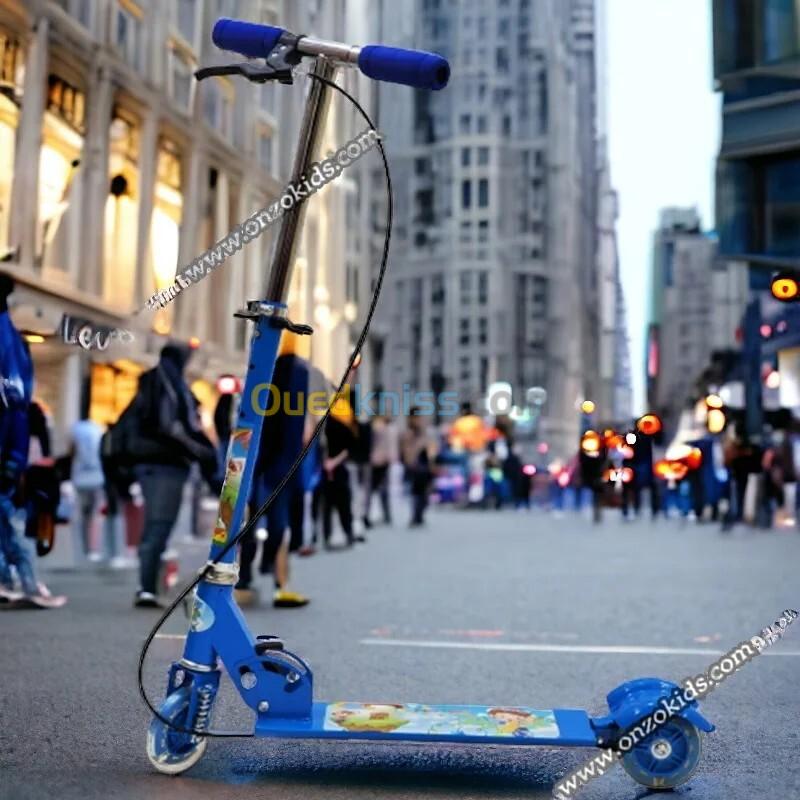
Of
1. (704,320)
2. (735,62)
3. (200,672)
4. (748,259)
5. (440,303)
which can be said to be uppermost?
(440,303)

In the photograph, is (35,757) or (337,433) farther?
(337,433)

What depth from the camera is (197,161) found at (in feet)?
23.7

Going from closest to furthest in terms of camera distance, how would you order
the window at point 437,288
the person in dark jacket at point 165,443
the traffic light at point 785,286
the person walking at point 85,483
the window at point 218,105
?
the traffic light at point 785,286, the window at point 218,105, the person in dark jacket at point 165,443, the person walking at point 85,483, the window at point 437,288

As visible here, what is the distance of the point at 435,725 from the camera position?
3.13 meters

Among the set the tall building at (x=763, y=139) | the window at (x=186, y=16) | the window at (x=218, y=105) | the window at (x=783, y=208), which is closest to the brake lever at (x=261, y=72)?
the tall building at (x=763, y=139)

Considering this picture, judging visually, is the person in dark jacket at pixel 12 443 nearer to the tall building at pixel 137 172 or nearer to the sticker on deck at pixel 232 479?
the tall building at pixel 137 172

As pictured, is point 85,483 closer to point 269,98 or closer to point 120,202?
point 120,202

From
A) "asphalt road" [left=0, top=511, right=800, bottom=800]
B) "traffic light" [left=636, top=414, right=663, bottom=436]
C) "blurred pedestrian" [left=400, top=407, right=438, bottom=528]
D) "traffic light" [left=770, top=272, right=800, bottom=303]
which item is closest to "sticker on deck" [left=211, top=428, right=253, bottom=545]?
"asphalt road" [left=0, top=511, right=800, bottom=800]

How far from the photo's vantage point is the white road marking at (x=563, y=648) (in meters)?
5.86

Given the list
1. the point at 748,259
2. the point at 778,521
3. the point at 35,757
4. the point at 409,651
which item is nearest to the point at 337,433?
the point at 409,651

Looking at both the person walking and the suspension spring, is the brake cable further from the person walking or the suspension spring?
the person walking

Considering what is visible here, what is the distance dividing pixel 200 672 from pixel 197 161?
14.8ft

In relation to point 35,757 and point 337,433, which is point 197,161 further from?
point 35,757

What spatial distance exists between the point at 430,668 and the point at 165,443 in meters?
2.52
